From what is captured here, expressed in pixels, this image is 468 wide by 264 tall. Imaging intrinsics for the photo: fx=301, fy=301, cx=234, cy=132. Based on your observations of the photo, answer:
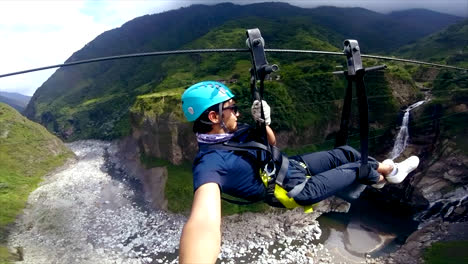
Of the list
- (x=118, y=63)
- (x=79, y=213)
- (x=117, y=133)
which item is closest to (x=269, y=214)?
(x=79, y=213)

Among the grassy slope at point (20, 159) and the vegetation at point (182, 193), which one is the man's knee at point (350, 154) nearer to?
the vegetation at point (182, 193)

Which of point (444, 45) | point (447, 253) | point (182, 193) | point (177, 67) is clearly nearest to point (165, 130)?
point (182, 193)

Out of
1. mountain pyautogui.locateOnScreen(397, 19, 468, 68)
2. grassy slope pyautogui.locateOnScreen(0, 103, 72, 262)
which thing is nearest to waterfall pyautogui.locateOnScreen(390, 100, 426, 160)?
grassy slope pyautogui.locateOnScreen(0, 103, 72, 262)

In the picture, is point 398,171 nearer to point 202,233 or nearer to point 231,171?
point 231,171

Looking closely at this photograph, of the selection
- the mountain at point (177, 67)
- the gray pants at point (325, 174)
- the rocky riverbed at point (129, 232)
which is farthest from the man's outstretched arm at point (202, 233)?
the mountain at point (177, 67)

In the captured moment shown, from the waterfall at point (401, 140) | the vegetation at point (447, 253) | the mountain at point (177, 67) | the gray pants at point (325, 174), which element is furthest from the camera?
the mountain at point (177, 67)

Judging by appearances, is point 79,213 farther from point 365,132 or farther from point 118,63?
point 118,63
